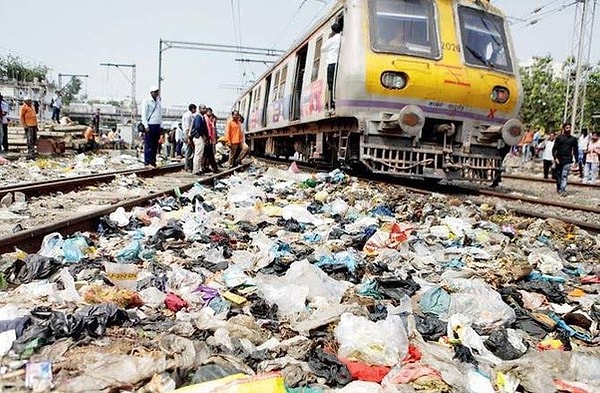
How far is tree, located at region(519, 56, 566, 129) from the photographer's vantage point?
137 ft

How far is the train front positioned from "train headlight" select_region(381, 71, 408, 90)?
0.6 inches

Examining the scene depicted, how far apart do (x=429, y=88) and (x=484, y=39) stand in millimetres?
1522

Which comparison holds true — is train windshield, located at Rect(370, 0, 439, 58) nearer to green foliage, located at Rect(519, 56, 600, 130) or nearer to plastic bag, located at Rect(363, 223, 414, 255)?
plastic bag, located at Rect(363, 223, 414, 255)

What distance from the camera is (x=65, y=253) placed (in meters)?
3.60

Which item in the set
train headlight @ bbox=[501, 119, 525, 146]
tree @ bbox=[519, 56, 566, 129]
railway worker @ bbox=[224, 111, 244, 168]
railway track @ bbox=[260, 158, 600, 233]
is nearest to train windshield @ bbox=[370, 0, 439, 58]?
train headlight @ bbox=[501, 119, 525, 146]

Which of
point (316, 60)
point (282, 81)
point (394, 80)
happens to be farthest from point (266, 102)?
point (394, 80)

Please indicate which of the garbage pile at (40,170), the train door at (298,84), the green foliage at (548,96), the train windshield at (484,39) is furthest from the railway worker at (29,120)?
the green foliage at (548,96)

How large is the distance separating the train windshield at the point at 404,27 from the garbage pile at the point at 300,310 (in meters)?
3.66

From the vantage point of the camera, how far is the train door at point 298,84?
11070 millimetres

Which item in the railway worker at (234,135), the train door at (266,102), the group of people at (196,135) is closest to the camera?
the group of people at (196,135)

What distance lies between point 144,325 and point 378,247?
218cm

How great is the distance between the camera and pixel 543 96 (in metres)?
42.8

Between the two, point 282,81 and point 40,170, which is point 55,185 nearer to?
point 40,170

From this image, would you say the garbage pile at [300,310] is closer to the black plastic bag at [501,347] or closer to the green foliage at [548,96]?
the black plastic bag at [501,347]
